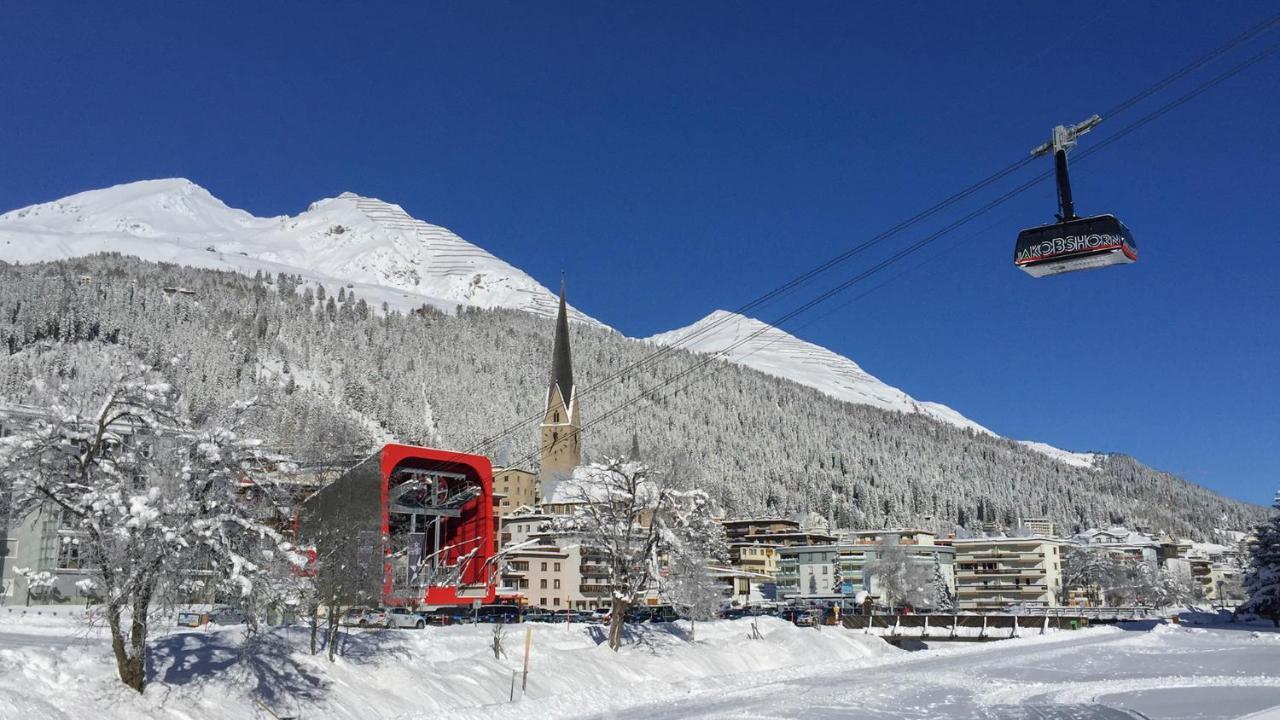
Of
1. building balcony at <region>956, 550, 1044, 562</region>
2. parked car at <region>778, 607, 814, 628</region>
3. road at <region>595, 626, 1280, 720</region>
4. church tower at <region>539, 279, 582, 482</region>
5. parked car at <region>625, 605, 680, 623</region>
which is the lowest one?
road at <region>595, 626, 1280, 720</region>

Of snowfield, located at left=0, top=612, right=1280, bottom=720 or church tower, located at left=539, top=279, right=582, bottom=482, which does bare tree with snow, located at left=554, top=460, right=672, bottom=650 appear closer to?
snowfield, located at left=0, top=612, right=1280, bottom=720

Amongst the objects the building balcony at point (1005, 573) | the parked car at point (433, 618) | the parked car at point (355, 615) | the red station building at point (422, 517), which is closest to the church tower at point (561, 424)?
the building balcony at point (1005, 573)

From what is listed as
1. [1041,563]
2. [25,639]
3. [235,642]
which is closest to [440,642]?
[235,642]

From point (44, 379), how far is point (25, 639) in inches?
522

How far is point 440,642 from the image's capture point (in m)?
42.7

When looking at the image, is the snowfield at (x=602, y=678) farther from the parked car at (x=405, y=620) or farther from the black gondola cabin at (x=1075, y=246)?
the black gondola cabin at (x=1075, y=246)

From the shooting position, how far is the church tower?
182 metres

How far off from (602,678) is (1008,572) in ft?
413

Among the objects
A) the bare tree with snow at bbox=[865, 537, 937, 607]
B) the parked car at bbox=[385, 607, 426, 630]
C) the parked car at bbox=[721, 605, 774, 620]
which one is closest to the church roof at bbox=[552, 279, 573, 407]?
the bare tree with snow at bbox=[865, 537, 937, 607]

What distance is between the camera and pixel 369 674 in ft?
119

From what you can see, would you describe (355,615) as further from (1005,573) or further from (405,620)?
(1005,573)

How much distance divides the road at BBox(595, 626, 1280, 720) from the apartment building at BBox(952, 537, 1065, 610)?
82.3 metres

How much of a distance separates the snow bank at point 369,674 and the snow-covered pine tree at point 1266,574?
5729cm

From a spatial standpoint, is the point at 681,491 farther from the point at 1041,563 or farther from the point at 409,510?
the point at 1041,563
